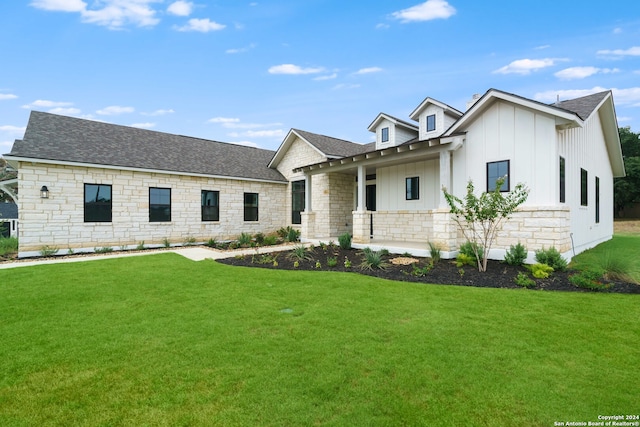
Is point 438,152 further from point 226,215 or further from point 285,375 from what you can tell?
point 226,215

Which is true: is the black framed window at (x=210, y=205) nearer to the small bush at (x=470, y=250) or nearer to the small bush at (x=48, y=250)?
the small bush at (x=48, y=250)

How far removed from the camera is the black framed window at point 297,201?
707 inches

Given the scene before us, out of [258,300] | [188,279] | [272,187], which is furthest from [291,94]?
[258,300]

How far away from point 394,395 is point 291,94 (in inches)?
696

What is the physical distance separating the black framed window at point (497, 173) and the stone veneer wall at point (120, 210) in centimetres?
1185

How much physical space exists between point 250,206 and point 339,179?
17.4ft

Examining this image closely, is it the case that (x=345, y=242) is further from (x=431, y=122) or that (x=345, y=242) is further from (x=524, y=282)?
(x=524, y=282)

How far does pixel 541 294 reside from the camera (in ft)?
19.7

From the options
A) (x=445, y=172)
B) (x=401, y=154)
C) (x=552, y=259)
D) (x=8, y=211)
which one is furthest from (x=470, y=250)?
(x=8, y=211)

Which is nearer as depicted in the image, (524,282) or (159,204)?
(524,282)

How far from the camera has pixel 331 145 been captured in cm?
1736

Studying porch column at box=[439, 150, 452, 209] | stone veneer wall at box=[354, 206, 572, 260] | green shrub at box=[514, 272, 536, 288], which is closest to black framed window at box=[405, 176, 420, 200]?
stone veneer wall at box=[354, 206, 572, 260]

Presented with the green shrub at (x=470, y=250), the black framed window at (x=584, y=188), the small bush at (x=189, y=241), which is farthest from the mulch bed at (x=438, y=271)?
the black framed window at (x=584, y=188)

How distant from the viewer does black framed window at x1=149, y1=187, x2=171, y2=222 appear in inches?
557
